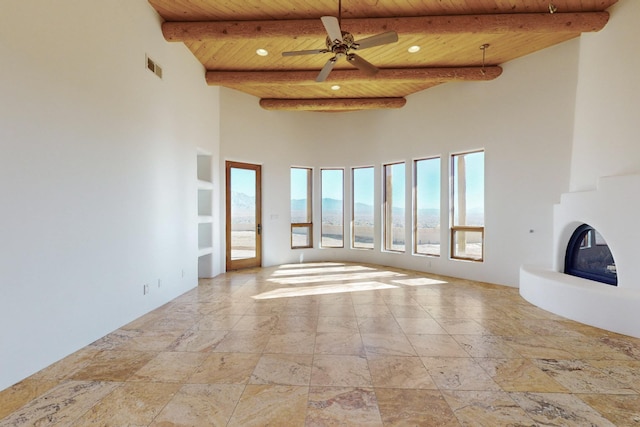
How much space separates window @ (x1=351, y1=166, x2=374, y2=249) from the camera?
784 cm

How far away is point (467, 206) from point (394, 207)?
68.3 inches

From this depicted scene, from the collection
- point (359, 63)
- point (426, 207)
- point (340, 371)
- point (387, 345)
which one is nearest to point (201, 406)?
point (340, 371)

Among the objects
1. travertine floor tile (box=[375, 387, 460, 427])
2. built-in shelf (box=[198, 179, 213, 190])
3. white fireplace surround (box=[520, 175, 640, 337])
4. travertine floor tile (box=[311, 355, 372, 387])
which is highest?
built-in shelf (box=[198, 179, 213, 190])

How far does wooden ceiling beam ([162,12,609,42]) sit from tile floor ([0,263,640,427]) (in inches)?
145

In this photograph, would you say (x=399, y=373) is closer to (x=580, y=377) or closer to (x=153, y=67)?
(x=580, y=377)

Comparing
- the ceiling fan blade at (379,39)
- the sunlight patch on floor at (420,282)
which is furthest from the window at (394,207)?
the ceiling fan blade at (379,39)

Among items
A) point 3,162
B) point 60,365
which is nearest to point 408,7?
point 3,162

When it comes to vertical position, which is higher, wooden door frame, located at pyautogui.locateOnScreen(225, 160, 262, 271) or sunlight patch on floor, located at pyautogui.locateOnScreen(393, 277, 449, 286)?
wooden door frame, located at pyautogui.locateOnScreen(225, 160, 262, 271)

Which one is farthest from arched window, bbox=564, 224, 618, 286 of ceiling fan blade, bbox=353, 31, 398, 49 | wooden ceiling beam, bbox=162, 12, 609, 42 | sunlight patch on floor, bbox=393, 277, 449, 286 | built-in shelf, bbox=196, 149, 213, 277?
built-in shelf, bbox=196, 149, 213, 277

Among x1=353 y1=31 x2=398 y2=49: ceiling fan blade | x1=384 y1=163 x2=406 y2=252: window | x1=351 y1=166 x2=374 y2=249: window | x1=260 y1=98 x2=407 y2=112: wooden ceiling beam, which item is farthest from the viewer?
x1=351 y1=166 x2=374 y2=249: window

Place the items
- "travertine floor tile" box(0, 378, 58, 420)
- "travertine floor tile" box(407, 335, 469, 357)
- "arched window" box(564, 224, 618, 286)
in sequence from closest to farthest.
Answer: "travertine floor tile" box(0, 378, 58, 420)
"travertine floor tile" box(407, 335, 469, 357)
"arched window" box(564, 224, 618, 286)

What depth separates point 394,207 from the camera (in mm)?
7453

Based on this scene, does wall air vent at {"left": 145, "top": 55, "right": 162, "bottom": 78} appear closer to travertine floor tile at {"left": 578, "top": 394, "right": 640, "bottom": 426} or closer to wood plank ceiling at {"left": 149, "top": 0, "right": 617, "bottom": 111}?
wood plank ceiling at {"left": 149, "top": 0, "right": 617, "bottom": 111}

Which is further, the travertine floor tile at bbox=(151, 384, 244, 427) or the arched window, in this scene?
the arched window
